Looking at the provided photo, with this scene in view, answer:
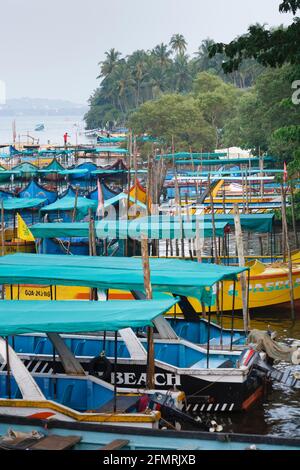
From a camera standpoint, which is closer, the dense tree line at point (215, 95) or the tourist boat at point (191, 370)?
the tourist boat at point (191, 370)

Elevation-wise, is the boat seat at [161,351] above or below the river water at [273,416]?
above

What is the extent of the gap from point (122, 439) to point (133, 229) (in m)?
14.9

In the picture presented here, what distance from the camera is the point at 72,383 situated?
50.9 ft

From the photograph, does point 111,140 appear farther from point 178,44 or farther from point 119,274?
point 119,274

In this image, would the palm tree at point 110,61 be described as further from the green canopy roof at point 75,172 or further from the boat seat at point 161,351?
the boat seat at point 161,351

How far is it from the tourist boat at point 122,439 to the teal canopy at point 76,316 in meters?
1.40

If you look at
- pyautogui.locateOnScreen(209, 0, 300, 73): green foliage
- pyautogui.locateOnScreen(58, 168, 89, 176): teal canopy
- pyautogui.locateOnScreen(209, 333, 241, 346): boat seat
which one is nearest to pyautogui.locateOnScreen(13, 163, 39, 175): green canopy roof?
pyautogui.locateOnScreen(58, 168, 89, 176): teal canopy

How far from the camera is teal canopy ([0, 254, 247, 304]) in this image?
1664cm

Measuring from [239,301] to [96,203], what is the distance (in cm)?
1491

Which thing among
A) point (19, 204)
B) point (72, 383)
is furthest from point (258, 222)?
point (72, 383)

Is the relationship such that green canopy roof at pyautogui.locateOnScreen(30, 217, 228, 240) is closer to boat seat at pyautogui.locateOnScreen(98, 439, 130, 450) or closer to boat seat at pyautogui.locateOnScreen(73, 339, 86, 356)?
boat seat at pyautogui.locateOnScreen(73, 339, 86, 356)

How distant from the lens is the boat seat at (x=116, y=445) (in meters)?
12.3

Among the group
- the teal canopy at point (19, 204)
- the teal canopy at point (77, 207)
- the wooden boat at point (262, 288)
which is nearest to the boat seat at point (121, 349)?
the wooden boat at point (262, 288)
